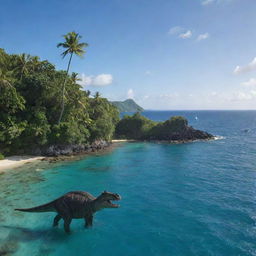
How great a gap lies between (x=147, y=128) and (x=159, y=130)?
3.86 m

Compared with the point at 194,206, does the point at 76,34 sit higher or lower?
higher

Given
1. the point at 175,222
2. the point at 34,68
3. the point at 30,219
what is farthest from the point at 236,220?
the point at 34,68

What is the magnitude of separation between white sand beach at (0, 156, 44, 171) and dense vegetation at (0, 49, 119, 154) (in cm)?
195

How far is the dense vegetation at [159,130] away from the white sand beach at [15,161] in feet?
109

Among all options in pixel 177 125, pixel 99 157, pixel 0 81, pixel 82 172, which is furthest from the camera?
pixel 177 125

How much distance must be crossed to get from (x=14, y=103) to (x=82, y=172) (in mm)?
15711

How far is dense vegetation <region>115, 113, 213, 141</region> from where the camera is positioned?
6041 centimetres

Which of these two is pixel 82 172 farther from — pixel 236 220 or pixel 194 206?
pixel 236 220

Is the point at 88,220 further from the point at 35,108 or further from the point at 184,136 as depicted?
the point at 184,136

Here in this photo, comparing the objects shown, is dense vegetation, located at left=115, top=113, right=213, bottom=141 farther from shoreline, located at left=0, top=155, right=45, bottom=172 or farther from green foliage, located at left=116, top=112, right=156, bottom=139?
shoreline, located at left=0, top=155, right=45, bottom=172

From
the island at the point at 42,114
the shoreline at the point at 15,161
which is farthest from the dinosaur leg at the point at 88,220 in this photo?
the island at the point at 42,114

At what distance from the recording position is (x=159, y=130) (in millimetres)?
62219

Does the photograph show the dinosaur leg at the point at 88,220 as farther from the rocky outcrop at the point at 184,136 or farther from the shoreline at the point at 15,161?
the rocky outcrop at the point at 184,136

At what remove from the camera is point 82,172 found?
90.9 feet
